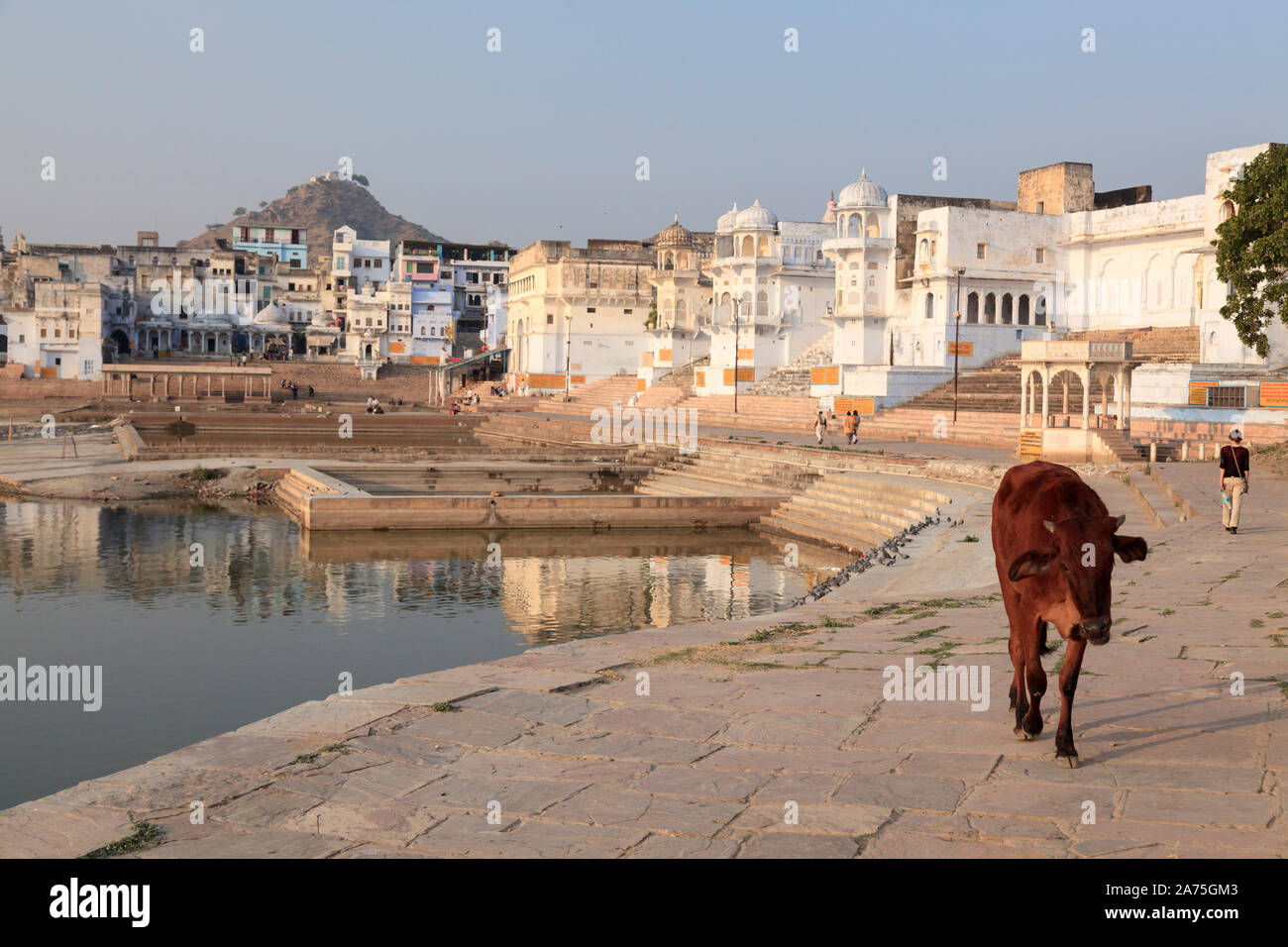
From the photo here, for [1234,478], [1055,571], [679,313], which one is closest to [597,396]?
[679,313]

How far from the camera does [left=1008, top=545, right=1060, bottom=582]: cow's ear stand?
19.8ft

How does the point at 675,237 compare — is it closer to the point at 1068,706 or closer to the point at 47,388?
the point at 47,388

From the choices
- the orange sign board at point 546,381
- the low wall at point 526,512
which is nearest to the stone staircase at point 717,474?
the low wall at point 526,512

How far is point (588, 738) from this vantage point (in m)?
6.77

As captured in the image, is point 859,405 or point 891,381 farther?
point 859,405

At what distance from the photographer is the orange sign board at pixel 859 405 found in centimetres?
4341

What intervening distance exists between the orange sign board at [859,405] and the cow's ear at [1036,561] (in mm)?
37589

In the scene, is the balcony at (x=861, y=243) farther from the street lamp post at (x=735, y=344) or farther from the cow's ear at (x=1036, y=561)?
the cow's ear at (x=1036, y=561)

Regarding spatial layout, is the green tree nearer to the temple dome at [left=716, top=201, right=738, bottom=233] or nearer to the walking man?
the walking man

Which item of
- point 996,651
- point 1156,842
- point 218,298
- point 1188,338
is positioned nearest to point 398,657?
point 996,651

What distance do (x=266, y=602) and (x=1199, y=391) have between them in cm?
2594

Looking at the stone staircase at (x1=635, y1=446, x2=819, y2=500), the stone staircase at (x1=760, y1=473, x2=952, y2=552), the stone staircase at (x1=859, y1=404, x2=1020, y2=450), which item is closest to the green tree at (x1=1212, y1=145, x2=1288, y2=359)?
the stone staircase at (x1=859, y1=404, x2=1020, y2=450)

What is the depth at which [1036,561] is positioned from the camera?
6035 millimetres
